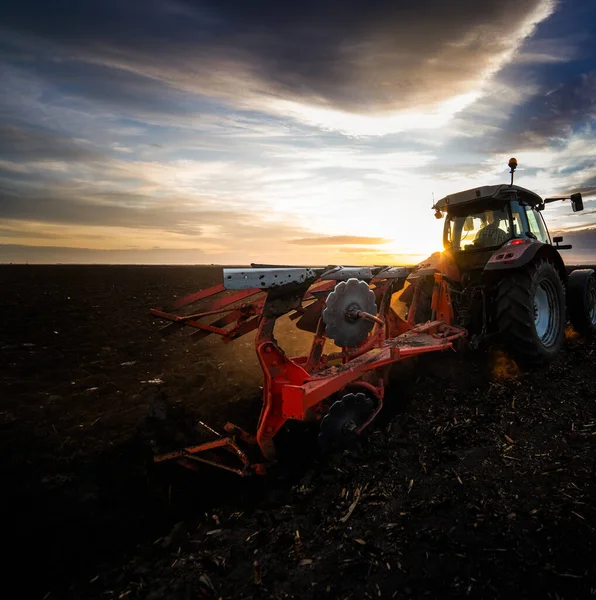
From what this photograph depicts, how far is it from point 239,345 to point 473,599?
758 cm

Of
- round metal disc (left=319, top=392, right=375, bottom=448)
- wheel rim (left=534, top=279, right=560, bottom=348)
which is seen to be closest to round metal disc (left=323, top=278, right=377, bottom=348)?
round metal disc (left=319, top=392, right=375, bottom=448)

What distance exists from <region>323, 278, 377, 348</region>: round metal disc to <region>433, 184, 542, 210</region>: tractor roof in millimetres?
3398

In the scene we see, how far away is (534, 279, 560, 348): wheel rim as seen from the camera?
6022 mm

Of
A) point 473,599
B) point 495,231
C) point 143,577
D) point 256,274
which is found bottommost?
point 143,577

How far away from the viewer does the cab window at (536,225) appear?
685 centimetres

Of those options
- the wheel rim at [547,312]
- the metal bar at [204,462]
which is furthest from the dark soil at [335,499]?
the wheel rim at [547,312]

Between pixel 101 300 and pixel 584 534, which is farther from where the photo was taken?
pixel 101 300

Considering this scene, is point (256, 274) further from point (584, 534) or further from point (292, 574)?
point (584, 534)

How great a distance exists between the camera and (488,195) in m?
6.23

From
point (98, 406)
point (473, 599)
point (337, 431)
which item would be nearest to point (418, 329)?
point (337, 431)

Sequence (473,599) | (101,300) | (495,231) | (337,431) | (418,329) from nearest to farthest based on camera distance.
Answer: (473,599), (337,431), (418,329), (495,231), (101,300)

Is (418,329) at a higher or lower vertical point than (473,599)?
higher

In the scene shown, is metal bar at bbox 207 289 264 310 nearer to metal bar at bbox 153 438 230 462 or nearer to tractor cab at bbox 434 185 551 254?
metal bar at bbox 153 438 230 462

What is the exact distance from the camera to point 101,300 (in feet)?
53.3
